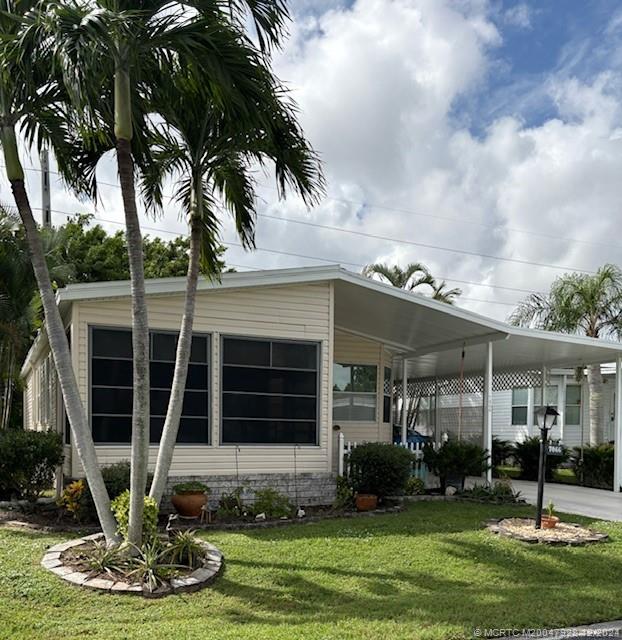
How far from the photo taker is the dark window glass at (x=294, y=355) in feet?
33.7

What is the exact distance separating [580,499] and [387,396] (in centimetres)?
502

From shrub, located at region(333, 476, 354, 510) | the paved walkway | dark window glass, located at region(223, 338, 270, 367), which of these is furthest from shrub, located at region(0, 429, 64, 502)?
the paved walkway

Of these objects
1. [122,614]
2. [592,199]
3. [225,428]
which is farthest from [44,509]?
[592,199]

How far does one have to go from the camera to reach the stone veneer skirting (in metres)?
9.58

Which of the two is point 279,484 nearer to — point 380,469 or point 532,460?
point 380,469

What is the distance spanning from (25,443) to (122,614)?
4969 mm

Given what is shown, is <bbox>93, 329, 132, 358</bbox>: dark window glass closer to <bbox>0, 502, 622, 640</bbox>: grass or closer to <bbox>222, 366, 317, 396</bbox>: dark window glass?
<bbox>222, 366, 317, 396</bbox>: dark window glass

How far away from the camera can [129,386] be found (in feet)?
30.5

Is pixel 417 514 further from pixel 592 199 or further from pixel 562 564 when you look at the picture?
pixel 592 199

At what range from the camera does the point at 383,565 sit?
6719 mm

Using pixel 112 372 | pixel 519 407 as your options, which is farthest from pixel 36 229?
pixel 519 407

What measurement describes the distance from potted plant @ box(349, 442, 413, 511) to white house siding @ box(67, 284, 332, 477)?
0.55 m

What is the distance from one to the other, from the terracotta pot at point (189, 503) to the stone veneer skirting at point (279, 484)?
42 cm

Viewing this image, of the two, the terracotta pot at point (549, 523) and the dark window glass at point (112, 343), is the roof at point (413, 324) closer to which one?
the dark window glass at point (112, 343)
